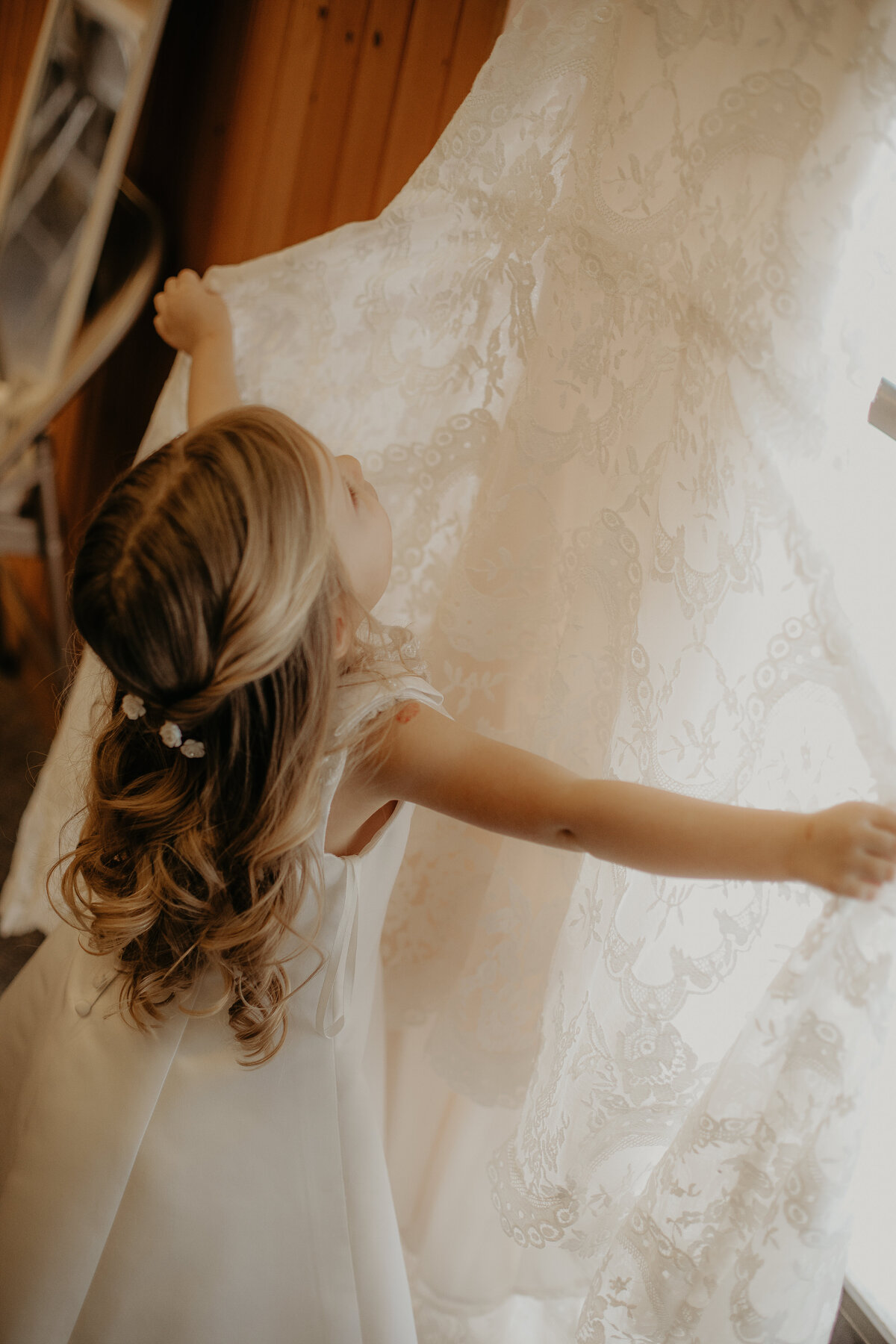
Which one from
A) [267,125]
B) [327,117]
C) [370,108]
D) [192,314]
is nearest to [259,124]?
[267,125]

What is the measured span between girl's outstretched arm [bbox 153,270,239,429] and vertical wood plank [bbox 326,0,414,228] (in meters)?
0.40

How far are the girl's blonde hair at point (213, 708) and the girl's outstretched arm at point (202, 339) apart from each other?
1.17 feet

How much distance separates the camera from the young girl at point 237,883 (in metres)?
0.68

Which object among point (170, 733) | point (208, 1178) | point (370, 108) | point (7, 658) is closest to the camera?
point (170, 733)

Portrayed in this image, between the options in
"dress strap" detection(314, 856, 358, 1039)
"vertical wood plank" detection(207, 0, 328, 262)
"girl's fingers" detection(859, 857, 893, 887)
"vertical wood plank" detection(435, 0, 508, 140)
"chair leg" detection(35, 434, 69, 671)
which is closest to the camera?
"girl's fingers" detection(859, 857, 893, 887)

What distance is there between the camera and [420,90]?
1312 millimetres

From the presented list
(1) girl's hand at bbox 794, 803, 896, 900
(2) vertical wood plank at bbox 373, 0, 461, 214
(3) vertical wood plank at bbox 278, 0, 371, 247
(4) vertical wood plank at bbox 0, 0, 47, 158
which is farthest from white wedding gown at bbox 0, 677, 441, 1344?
(4) vertical wood plank at bbox 0, 0, 47, 158

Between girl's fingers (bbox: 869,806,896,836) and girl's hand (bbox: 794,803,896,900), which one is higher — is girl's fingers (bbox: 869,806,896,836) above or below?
above

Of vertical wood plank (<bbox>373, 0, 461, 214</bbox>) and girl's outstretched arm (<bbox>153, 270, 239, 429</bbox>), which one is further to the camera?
vertical wood plank (<bbox>373, 0, 461, 214</bbox>)

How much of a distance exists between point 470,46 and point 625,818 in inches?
44.7

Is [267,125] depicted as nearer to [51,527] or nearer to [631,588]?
[51,527]

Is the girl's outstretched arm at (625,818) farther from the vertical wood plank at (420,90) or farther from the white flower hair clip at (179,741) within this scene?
the vertical wood plank at (420,90)

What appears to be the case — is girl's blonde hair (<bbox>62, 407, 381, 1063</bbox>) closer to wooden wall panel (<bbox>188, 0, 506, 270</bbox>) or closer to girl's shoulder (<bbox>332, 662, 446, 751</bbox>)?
girl's shoulder (<bbox>332, 662, 446, 751</bbox>)

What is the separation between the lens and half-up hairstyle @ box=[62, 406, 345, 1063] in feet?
2.19
